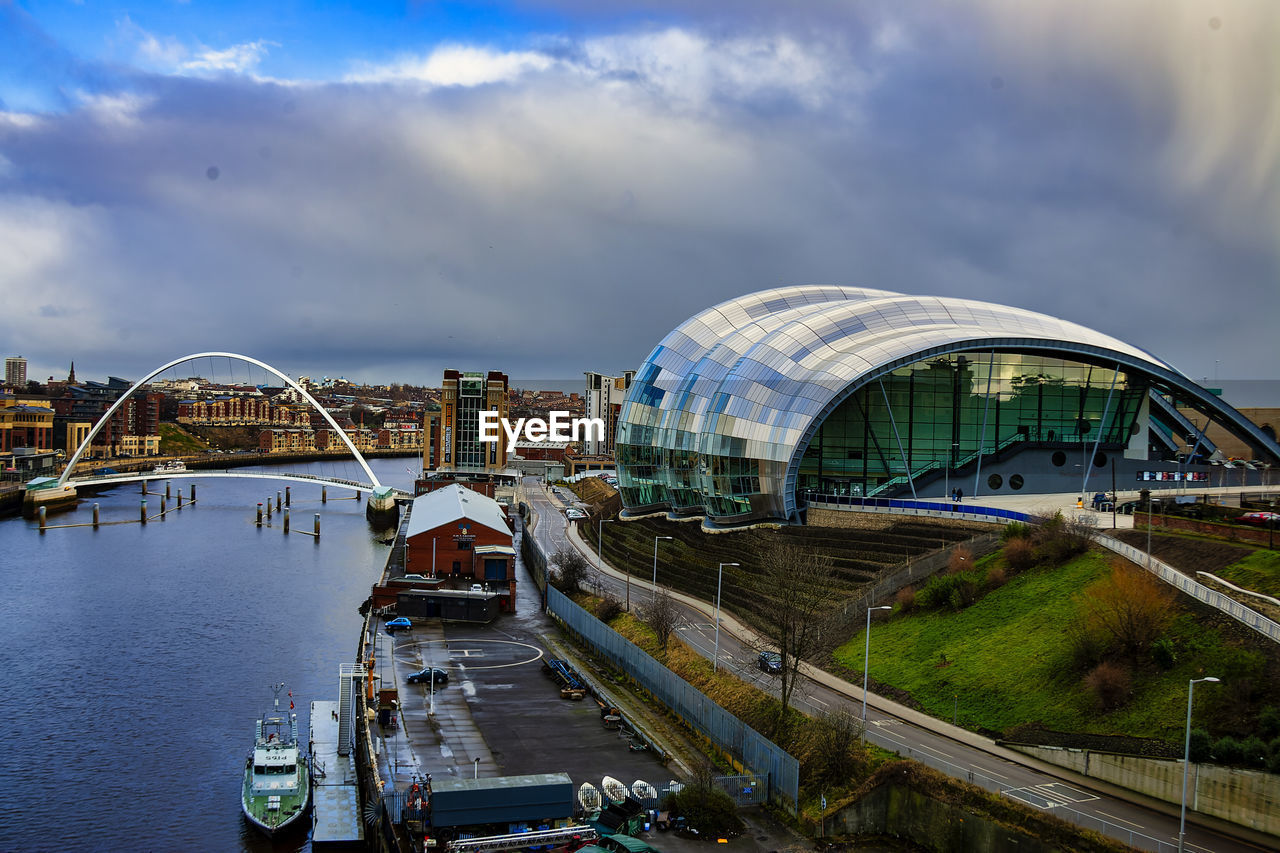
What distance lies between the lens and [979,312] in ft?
234

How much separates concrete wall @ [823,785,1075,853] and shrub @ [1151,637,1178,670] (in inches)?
368

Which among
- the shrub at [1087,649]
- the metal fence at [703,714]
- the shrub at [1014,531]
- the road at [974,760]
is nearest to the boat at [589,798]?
the metal fence at [703,714]

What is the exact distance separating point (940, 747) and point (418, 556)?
46.0 meters

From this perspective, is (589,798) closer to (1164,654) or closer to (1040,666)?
(1040,666)

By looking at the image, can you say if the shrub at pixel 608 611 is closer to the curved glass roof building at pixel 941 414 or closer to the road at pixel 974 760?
the road at pixel 974 760

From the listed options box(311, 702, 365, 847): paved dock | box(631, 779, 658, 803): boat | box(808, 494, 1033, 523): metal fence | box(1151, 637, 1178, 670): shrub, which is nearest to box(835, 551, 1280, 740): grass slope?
box(1151, 637, 1178, 670): shrub

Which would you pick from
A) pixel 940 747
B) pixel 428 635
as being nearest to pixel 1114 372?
pixel 940 747

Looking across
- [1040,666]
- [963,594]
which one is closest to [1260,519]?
[963,594]

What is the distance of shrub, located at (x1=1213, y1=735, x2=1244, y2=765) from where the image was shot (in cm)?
2797

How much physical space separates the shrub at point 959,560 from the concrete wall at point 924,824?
17.5m

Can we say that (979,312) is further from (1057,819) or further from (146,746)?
(146,746)

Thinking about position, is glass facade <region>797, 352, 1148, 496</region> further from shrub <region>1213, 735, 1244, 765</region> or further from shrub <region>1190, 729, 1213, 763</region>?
shrub <region>1213, 735, 1244, 765</region>

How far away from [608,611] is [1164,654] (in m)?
30.3

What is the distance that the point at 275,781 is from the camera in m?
40.2
